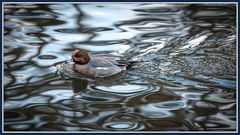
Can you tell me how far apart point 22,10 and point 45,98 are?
3.09 metres

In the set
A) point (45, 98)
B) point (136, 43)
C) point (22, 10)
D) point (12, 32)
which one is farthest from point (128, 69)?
point (22, 10)

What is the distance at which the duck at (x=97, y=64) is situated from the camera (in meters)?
6.35

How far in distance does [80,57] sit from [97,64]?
29 centimetres

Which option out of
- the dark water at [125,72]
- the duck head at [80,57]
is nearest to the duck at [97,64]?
the duck head at [80,57]

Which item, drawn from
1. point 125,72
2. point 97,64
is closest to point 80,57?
point 97,64

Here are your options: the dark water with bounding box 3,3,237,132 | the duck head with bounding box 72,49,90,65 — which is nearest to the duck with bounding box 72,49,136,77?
the duck head with bounding box 72,49,90,65

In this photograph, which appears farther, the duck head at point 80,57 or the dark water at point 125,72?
the duck head at point 80,57

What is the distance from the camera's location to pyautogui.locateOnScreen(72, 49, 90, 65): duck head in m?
6.42

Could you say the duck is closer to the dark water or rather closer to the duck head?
the duck head

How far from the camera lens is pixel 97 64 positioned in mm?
6320

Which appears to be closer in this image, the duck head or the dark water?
the dark water

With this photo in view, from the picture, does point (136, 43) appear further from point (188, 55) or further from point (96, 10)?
point (96, 10)

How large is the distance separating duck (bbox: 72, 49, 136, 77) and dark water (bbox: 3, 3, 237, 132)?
0.37 feet

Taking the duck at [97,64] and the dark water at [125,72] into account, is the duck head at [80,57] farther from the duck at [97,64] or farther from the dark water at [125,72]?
the dark water at [125,72]
